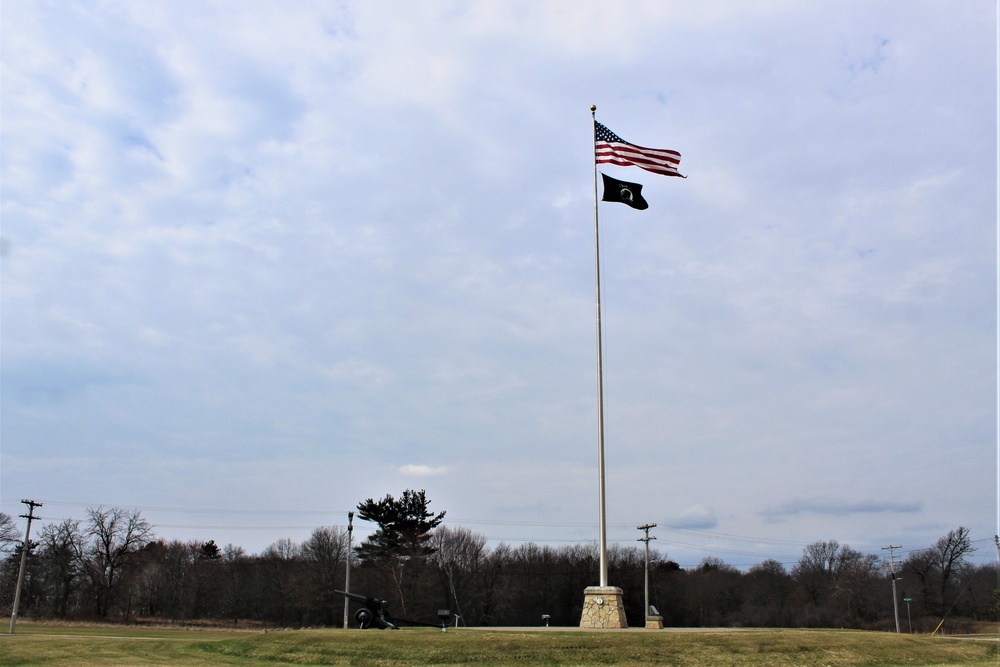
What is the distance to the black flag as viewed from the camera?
24578mm

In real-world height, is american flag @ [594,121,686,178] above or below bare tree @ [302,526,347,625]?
above

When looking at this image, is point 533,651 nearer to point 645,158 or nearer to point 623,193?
point 623,193

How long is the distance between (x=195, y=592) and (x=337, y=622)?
16719mm

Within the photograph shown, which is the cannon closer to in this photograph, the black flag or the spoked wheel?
the spoked wheel

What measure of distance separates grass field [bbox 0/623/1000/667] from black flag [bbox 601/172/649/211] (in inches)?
514

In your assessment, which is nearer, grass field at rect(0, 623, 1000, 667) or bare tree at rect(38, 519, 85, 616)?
grass field at rect(0, 623, 1000, 667)

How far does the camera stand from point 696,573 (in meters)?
84.5

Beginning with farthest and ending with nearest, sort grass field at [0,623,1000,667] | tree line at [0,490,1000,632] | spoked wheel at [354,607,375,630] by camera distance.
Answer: tree line at [0,490,1000,632] < spoked wheel at [354,607,375,630] < grass field at [0,623,1000,667]

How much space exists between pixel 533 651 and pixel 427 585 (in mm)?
50074

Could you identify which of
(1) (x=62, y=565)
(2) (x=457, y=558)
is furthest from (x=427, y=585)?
(1) (x=62, y=565)

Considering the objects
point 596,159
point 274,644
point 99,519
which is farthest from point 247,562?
point 596,159

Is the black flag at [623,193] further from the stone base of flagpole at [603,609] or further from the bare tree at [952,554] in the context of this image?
the bare tree at [952,554]

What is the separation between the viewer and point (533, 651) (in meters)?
18.4

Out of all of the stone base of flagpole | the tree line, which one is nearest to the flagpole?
the stone base of flagpole
